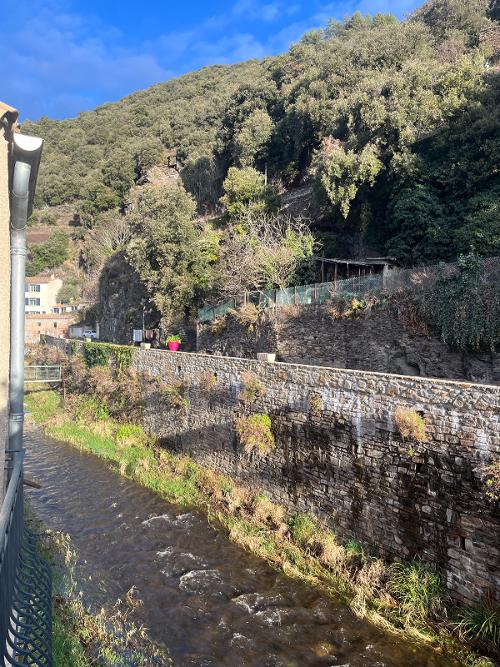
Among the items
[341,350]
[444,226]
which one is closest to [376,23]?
[444,226]

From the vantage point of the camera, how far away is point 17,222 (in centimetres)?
457

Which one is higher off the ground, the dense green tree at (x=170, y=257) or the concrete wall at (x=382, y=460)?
the dense green tree at (x=170, y=257)

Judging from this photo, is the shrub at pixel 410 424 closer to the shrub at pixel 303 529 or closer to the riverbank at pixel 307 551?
the riverbank at pixel 307 551

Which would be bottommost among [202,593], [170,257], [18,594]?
[202,593]

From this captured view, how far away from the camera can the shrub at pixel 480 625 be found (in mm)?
6367

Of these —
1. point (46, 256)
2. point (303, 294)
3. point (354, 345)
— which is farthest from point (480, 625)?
point (46, 256)

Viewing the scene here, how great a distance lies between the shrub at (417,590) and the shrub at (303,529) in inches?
82.2

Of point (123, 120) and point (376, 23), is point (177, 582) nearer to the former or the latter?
point (376, 23)

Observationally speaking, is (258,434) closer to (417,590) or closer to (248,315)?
(417,590)

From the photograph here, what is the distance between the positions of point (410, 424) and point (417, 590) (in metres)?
2.76

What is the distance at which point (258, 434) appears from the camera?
10922mm

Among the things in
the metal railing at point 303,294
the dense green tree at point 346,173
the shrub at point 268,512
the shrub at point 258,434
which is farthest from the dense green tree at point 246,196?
the shrub at point 268,512

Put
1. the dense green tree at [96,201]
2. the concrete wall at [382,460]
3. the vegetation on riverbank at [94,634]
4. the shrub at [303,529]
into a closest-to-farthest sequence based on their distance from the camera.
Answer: the vegetation on riverbank at [94,634] < the concrete wall at [382,460] < the shrub at [303,529] < the dense green tree at [96,201]

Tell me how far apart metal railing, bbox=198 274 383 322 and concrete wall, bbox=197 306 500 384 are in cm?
45
